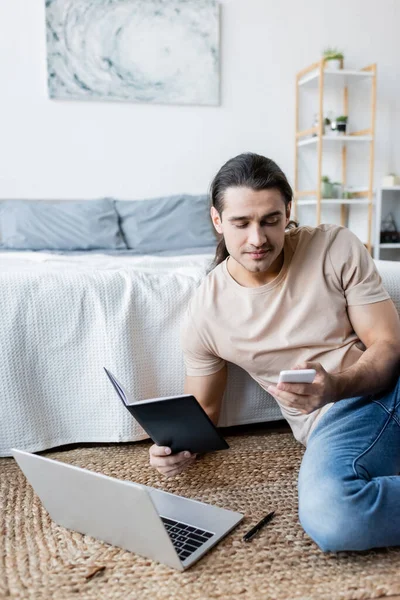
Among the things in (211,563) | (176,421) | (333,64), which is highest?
(333,64)

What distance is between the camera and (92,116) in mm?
3682

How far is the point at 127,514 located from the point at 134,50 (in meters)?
3.27

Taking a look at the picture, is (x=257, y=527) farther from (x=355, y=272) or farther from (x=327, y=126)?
(x=327, y=126)

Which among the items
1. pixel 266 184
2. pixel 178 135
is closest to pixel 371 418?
pixel 266 184

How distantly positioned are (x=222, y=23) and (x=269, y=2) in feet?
1.15

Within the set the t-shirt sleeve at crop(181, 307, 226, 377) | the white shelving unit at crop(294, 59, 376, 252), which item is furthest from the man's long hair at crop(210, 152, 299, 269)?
the white shelving unit at crop(294, 59, 376, 252)

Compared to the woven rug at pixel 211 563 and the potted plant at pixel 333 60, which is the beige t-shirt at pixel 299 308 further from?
the potted plant at pixel 333 60

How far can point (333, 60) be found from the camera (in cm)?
371

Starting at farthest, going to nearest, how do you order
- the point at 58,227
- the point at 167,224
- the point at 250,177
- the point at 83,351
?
the point at 167,224 < the point at 58,227 < the point at 83,351 < the point at 250,177

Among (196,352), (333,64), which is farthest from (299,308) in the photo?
(333,64)

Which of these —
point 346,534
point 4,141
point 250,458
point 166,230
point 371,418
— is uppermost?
point 4,141

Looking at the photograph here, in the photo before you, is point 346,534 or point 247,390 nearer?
point 346,534

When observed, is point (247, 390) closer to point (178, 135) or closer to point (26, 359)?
point (26, 359)

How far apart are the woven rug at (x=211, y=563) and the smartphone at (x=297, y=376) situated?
37 centimetres
